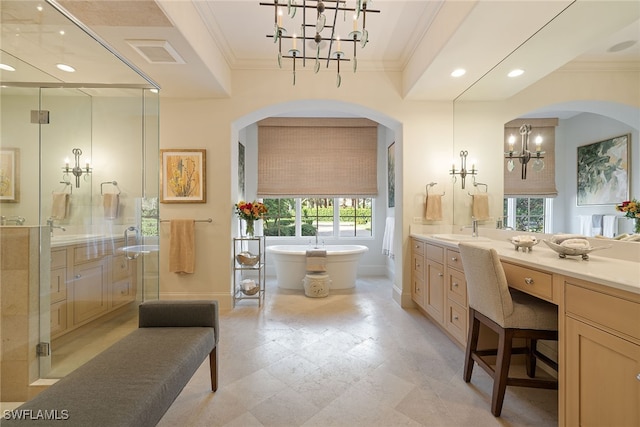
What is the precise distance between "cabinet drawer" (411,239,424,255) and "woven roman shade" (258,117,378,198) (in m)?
1.89

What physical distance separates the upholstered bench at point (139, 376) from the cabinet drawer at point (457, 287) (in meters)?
1.88

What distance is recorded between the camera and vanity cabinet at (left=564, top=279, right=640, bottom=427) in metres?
1.03

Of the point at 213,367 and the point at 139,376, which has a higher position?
the point at 139,376

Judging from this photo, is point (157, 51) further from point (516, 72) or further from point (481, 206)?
point (481, 206)

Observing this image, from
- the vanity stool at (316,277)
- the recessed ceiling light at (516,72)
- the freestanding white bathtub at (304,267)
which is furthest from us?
the freestanding white bathtub at (304,267)

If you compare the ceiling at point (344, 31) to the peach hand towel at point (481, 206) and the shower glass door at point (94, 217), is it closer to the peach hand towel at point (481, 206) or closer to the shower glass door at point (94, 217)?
the shower glass door at point (94, 217)

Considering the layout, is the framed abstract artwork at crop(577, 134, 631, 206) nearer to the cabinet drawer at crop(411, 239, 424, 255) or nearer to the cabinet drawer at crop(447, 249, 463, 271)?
the cabinet drawer at crop(447, 249, 463, 271)

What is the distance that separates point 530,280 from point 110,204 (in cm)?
338

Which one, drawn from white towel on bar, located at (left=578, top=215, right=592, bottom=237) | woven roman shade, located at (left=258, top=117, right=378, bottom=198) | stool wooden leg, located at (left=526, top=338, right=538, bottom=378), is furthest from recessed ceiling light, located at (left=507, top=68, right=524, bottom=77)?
woven roman shade, located at (left=258, top=117, right=378, bottom=198)

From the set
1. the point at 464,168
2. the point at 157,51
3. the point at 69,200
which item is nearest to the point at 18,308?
the point at 69,200

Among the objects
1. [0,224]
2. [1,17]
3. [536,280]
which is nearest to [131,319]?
[0,224]

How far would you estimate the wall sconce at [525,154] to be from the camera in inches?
80.9

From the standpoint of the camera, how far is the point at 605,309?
1.12m

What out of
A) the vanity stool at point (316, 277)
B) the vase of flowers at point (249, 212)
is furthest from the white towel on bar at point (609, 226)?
the vase of flowers at point (249, 212)
